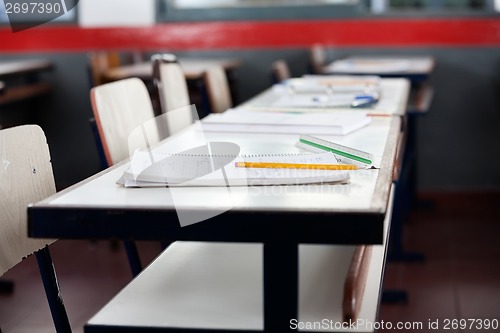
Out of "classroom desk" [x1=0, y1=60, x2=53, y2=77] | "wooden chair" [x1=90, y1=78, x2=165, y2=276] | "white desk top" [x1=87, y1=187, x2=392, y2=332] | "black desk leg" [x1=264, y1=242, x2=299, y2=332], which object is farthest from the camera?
"classroom desk" [x1=0, y1=60, x2=53, y2=77]

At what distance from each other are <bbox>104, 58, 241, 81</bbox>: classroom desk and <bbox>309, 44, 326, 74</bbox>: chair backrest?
0.48m

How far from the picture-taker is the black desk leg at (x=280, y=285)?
119cm

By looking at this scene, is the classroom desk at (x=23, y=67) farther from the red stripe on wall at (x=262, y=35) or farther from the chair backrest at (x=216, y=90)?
the chair backrest at (x=216, y=90)

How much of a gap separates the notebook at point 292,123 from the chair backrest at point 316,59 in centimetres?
210

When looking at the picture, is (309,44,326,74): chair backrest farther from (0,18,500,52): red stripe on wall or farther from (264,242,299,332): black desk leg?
(264,242,299,332): black desk leg

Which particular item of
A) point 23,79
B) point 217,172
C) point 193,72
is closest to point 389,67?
point 193,72

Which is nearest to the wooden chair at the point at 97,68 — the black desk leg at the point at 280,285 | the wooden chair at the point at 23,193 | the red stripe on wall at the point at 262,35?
the red stripe on wall at the point at 262,35

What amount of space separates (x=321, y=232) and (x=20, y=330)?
5.59 ft

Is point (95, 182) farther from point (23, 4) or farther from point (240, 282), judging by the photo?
point (23, 4)

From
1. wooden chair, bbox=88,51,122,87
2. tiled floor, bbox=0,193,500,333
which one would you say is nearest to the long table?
tiled floor, bbox=0,193,500,333

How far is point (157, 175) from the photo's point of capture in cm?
128

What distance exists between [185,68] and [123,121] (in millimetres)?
2344

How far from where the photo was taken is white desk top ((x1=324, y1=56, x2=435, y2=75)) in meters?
3.61

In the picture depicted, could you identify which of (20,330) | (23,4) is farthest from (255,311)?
(23,4)
